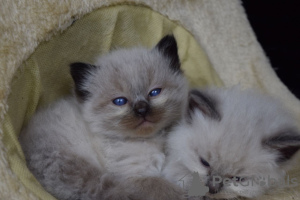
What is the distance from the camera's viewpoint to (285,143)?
130cm

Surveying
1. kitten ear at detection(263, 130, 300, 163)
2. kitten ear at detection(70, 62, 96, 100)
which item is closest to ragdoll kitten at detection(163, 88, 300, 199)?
kitten ear at detection(263, 130, 300, 163)

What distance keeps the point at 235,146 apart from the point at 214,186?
0.17 meters

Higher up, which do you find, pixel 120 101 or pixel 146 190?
Answer: pixel 120 101

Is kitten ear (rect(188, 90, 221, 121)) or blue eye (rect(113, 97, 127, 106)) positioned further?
blue eye (rect(113, 97, 127, 106))

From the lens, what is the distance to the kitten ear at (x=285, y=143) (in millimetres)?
1294

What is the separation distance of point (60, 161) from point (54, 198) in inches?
7.1

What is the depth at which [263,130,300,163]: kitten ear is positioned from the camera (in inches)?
50.9

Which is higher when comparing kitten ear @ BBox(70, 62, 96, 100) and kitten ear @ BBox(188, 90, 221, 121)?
kitten ear @ BBox(188, 90, 221, 121)

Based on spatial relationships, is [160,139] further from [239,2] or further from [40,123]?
[239,2]

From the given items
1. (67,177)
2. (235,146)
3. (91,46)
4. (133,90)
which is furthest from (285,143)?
Result: (91,46)

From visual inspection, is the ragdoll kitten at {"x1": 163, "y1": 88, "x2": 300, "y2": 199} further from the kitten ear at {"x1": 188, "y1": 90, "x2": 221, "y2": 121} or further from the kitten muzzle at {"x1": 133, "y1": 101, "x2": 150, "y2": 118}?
the kitten muzzle at {"x1": 133, "y1": 101, "x2": 150, "y2": 118}

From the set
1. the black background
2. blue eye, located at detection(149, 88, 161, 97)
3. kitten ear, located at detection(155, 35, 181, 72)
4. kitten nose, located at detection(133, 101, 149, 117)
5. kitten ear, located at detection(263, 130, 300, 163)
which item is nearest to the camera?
kitten ear, located at detection(263, 130, 300, 163)

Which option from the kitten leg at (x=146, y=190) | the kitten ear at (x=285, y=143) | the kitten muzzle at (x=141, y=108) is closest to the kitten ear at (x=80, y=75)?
the kitten muzzle at (x=141, y=108)

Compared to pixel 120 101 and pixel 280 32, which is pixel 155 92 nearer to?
pixel 120 101
